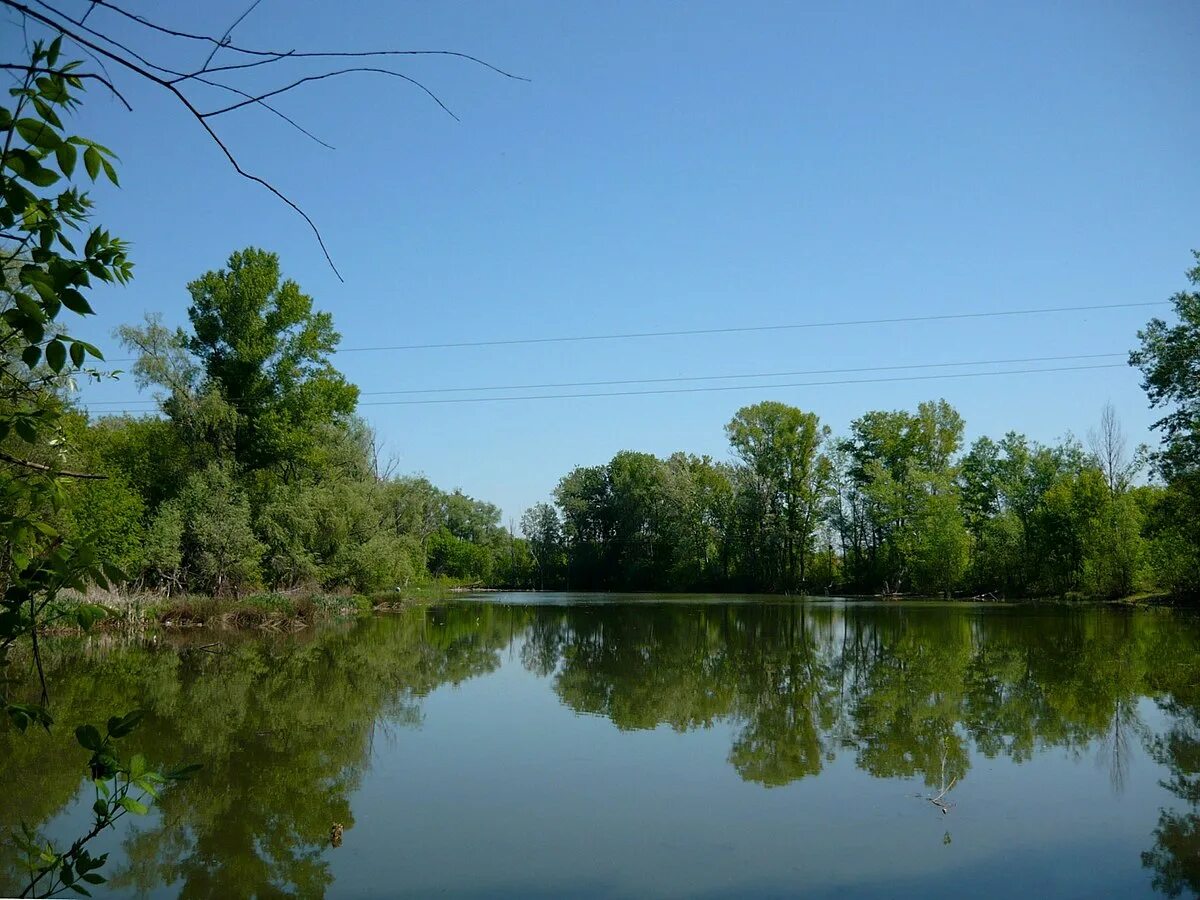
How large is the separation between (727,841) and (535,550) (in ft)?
241

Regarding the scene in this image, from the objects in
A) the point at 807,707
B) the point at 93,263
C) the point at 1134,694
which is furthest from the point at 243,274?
the point at 93,263

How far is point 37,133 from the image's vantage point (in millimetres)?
1576

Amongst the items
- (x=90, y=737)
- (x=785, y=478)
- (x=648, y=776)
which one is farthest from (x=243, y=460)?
(x=785, y=478)

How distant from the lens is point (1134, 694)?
1254 centimetres

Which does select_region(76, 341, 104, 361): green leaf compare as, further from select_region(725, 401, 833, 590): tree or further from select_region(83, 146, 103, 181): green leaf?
select_region(725, 401, 833, 590): tree

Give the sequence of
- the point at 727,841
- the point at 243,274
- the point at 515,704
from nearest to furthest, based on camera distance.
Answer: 1. the point at 727,841
2. the point at 515,704
3. the point at 243,274

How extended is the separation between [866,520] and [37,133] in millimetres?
63200

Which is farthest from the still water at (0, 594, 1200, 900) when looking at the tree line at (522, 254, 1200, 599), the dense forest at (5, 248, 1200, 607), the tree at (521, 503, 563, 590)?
the tree at (521, 503, 563, 590)

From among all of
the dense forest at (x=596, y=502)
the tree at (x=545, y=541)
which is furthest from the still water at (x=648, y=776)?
the tree at (x=545, y=541)

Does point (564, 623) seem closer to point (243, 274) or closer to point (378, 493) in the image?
point (378, 493)

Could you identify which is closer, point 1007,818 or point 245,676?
point 1007,818

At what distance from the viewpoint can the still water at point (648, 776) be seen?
19.3 ft

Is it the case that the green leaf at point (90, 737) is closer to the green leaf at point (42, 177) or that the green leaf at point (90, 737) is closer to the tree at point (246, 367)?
the green leaf at point (42, 177)

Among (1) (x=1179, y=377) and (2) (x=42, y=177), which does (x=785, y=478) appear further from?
(2) (x=42, y=177)
